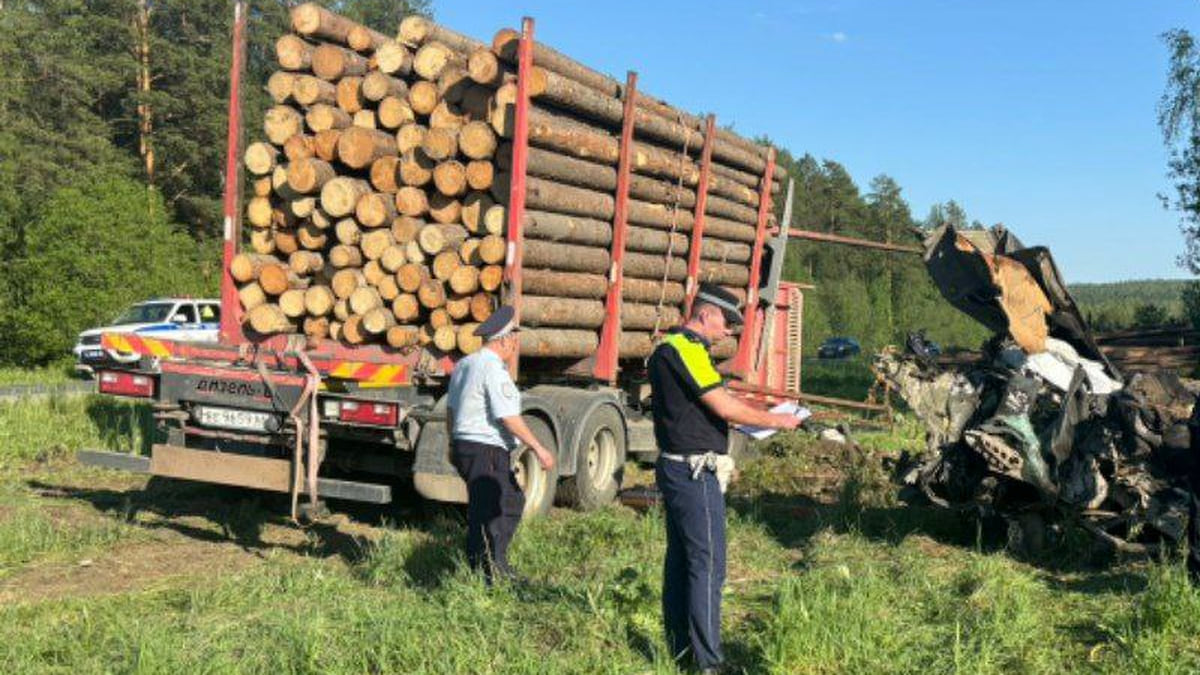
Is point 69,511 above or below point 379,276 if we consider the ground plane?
below

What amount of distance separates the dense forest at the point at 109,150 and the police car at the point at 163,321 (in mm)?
2801

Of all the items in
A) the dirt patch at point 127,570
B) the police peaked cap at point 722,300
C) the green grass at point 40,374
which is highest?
the police peaked cap at point 722,300

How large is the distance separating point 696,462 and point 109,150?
32.3 m

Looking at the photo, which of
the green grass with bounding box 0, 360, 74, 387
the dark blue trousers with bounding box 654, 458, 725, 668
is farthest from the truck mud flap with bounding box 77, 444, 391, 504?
the green grass with bounding box 0, 360, 74, 387

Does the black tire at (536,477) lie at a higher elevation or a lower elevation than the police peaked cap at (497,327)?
lower

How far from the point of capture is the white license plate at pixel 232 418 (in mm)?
7352

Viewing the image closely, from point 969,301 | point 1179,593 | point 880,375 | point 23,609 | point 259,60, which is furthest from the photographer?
point 259,60

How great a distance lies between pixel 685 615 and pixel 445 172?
4380mm

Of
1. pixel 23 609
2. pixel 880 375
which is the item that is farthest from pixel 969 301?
pixel 23 609

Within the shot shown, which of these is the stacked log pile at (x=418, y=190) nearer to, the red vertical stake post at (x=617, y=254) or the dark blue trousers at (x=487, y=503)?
the red vertical stake post at (x=617, y=254)

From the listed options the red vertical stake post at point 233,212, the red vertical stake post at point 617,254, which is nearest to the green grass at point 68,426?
the red vertical stake post at point 233,212

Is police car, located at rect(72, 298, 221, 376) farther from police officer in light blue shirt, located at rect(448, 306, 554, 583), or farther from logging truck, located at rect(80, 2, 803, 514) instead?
Result: police officer in light blue shirt, located at rect(448, 306, 554, 583)

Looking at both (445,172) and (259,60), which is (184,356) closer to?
(445,172)

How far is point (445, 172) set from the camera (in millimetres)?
8055
